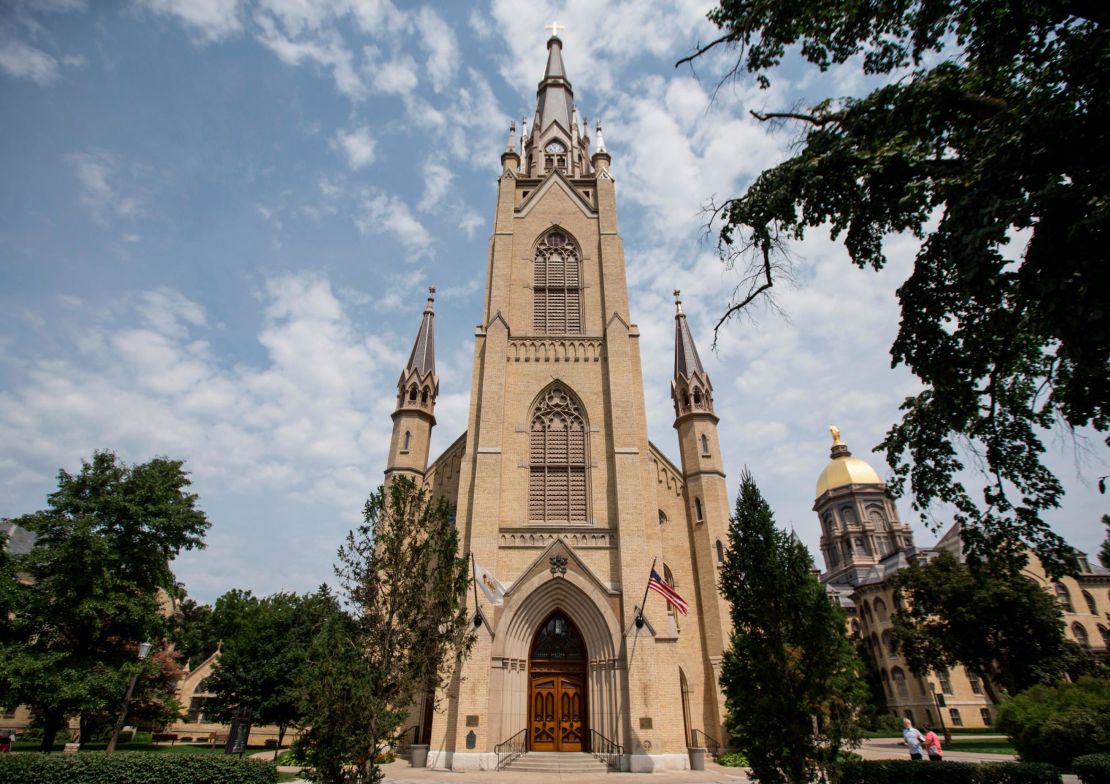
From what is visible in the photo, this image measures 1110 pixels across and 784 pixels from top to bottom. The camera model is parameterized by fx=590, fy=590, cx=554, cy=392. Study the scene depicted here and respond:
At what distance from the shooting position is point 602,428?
74.4ft

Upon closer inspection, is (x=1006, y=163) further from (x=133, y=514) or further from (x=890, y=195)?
(x=133, y=514)

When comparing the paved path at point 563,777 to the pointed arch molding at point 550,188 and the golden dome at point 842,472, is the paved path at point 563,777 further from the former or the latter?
the golden dome at point 842,472

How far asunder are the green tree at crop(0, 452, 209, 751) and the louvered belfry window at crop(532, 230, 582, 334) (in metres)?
16.3

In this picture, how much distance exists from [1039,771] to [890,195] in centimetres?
1121

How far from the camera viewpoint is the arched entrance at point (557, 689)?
18.6 metres

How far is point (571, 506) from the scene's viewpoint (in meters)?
→ 21.5

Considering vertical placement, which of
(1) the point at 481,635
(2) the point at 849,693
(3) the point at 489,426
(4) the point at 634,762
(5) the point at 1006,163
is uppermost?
(3) the point at 489,426

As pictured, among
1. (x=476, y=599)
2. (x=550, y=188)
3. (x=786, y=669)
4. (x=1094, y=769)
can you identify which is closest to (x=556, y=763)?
(x=476, y=599)

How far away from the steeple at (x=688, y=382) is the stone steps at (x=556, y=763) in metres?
13.4

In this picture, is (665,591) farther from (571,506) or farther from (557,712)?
(557,712)

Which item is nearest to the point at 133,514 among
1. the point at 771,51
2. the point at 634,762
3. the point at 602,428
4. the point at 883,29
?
the point at 602,428

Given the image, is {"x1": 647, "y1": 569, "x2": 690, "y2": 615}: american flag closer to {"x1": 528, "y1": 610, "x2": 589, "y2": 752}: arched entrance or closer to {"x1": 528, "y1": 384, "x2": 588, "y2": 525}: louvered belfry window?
{"x1": 528, "y1": 610, "x2": 589, "y2": 752}: arched entrance

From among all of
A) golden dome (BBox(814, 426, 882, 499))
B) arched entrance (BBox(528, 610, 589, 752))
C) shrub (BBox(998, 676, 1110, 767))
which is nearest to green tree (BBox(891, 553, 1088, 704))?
shrub (BBox(998, 676, 1110, 767))

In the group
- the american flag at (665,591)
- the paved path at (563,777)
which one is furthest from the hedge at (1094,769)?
the american flag at (665,591)
